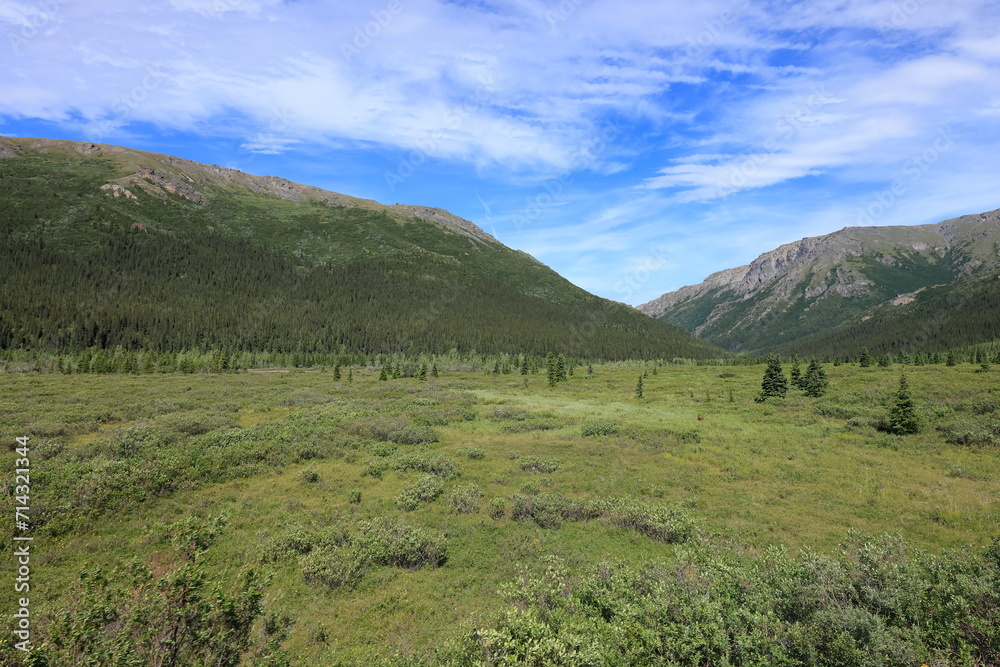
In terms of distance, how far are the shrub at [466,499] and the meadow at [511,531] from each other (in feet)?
0.36

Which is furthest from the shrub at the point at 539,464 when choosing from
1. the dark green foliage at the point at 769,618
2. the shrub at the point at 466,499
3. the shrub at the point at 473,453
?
the dark green foliage at the point at 769,618

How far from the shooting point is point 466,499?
814 inches

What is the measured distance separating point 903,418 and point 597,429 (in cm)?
2567

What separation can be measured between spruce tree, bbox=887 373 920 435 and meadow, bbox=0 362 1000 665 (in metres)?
1.46

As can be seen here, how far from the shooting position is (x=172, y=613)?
306 inches

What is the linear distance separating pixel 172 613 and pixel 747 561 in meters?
16.4

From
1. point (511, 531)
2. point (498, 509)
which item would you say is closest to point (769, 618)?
point (511, 531)

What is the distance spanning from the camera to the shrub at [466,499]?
20.1m

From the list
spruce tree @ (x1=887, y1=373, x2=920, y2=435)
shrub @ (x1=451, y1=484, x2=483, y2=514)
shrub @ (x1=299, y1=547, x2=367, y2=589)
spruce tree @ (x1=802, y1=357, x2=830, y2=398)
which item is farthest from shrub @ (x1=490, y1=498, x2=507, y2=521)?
spruce tree @ (x1=802, y1=357, x2=830, y2=398)

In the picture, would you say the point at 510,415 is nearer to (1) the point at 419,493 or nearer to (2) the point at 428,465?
(2) the point at 428,465

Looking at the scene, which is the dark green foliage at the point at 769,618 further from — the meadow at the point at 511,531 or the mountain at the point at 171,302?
the mountain at the point at 171,302

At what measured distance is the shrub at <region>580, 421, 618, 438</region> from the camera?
3653cm

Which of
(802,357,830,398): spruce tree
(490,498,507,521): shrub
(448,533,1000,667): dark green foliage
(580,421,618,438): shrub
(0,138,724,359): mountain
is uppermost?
(0,138,724,359): mountain

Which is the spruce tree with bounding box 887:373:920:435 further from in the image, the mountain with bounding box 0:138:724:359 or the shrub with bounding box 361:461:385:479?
the mountain with bounding box 0:138:724:359
